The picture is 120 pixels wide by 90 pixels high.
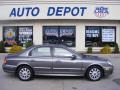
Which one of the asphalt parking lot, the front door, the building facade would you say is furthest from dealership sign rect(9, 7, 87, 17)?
the front door

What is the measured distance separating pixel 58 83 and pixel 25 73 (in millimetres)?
1434

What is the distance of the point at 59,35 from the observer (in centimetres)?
2502

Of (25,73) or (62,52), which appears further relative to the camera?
(62,52)

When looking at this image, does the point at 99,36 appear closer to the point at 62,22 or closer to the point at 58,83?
the point at 62,22

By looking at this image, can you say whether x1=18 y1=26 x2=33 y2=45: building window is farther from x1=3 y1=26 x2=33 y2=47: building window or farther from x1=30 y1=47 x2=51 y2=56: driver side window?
x1=30 y1=47 x2=51 y2=56: driver side window

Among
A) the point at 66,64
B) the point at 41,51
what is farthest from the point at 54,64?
the point at 41,51

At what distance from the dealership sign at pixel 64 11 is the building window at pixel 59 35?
57.3 inches

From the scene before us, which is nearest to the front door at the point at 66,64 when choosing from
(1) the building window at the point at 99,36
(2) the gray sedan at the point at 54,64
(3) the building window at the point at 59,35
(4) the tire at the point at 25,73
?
(2) the gray sedan at the point at 54,64

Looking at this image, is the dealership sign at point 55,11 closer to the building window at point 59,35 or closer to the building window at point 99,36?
the building window at point 59,35

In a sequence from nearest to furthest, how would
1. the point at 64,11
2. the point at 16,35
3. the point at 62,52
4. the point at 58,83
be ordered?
the point at 58,83
the point at 62,52
the point at 64,11
the point at 16,35

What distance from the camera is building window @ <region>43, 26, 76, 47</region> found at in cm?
2492

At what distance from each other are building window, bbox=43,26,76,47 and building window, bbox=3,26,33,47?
1.27 metres

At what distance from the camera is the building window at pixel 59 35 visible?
81.8 feet

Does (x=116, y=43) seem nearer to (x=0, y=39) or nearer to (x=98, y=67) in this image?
(x=0, y=39)
